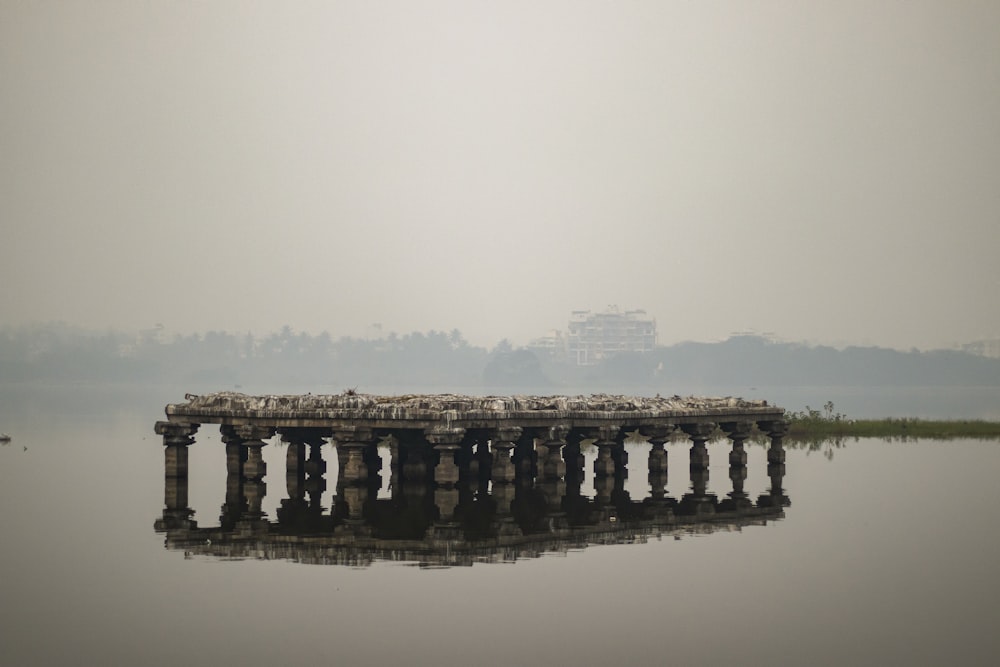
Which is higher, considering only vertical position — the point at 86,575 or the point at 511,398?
the point at 511,398

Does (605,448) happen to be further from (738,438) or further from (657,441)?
(738,438)

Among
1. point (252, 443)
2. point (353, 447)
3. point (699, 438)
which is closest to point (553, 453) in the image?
point (353, 447)

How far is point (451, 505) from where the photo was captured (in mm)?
35156

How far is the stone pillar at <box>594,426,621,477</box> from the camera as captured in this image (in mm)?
41094

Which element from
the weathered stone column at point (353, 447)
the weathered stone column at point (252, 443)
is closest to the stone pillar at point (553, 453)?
the weathered stone column at point (353, 447)

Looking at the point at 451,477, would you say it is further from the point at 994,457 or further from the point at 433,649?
the point at 994,457

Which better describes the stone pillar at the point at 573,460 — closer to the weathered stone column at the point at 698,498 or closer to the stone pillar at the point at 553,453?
the stone pillar at the point at 553,453

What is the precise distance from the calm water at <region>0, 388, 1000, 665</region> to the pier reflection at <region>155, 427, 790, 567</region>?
0.52 meters

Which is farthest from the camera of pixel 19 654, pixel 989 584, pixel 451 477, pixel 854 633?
pixel 451 477

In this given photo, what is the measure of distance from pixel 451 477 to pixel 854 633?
16.1 meters

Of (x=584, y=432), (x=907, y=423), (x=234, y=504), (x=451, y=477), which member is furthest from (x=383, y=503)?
(x=907, y=423)

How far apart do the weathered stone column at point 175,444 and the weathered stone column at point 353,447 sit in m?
4.95

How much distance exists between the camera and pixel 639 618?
22.8 m

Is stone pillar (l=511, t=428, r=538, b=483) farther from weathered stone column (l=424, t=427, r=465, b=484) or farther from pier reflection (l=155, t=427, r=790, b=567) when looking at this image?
weathered stone column (l=424, t=427, r=465, b=484)
